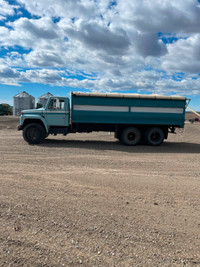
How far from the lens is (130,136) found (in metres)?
10.7

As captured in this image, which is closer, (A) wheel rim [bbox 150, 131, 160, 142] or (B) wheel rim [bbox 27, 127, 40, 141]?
(B) wheel rim [bbox 27, 127, 40, 141]

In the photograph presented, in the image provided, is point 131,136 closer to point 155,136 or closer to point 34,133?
point 155,136

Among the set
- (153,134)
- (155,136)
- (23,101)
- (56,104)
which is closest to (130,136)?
(153,134)

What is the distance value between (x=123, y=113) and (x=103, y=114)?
107cm

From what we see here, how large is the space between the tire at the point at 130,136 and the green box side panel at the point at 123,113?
1.45ft

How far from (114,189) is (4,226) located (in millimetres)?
2369

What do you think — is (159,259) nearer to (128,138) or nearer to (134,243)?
(134,243)

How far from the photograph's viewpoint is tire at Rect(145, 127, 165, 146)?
34.7 ft

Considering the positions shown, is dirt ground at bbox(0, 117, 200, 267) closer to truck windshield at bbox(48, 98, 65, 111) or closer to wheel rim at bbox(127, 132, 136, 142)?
wheel rim at bbox(127, 132, 136, 142)

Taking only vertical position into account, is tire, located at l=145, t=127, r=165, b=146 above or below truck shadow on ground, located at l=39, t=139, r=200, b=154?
above

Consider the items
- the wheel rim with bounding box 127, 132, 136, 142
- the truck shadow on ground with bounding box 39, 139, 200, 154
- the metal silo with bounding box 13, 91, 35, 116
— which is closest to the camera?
the truck shadow on ground with bounding box 39, 139, 200, 154

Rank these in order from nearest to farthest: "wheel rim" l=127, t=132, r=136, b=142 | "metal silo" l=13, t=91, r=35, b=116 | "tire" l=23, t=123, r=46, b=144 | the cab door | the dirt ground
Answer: the dirt ground → "tire" l=23, t=123, r=46, b=144 → the cab door → "wheel rim" l=127, t=132, r=136, b=142 → "metal silo" l=13, t=91, r=35, b=116

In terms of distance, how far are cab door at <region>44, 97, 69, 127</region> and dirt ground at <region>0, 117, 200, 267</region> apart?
4.32 m

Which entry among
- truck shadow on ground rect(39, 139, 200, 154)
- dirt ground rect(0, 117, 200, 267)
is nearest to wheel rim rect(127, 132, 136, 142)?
truck shadow on ground rect(39, 139, 200, 154)
